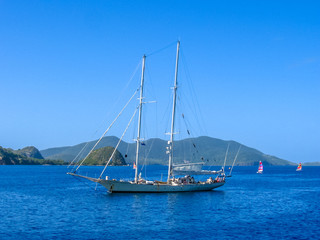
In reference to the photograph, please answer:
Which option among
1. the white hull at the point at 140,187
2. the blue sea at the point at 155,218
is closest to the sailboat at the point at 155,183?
the white hull at the point at 140,187

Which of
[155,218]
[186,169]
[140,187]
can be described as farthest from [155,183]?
[155,218]

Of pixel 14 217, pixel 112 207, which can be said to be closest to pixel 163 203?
pixel 112 207

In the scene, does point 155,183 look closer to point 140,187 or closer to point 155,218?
point 140,187

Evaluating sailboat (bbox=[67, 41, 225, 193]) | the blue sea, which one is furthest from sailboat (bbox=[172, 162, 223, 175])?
the blue sea

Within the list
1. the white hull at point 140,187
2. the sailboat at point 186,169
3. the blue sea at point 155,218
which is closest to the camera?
the blue sea at point 155,218

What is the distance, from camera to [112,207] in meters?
56.8

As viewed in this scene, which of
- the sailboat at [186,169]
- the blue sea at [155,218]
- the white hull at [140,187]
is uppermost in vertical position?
Result: the sailboat at [186,169]

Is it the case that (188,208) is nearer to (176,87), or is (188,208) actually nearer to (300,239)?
(300,239)

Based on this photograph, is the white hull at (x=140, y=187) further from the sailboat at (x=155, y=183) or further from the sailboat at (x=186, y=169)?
the sailboat at (x=186, y=169)

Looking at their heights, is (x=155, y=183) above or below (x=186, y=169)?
below

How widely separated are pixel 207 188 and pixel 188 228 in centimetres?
4286

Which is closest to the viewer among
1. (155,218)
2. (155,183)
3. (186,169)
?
(155,218)

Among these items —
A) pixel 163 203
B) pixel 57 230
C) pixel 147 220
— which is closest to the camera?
pixel 57 230

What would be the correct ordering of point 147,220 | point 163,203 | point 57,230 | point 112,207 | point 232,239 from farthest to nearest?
point 163,203
point 112,207
point 147,220
point 57,230
point 232,239
